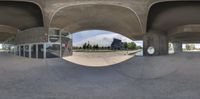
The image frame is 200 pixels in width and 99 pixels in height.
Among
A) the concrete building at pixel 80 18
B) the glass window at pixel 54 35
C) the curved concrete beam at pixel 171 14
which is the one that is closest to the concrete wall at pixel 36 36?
the concrete building at pixel 80 18

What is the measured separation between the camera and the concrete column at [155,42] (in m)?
34.1

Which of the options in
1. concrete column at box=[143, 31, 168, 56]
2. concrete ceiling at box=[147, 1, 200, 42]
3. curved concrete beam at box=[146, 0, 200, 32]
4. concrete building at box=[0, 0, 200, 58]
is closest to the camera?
concrete building at box=[0, 0, 200, 58]

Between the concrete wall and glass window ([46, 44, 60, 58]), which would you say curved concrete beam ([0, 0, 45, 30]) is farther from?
glass window ([46, 44, 60, 58])

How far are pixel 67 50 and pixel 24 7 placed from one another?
9694 millimetres

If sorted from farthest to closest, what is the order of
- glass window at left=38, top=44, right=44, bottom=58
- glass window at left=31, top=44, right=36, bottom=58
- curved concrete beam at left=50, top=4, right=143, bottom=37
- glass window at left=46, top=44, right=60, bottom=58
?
1. glass window at left=31, top=44, right=36, bottom=58
2. glass window at left=46, top=44, right=60, bottom=58
3. glass window at left=38, top=44, right=44, bottom=58
4. curved concrete beam at left=50, top=4, right=143, bottom=37

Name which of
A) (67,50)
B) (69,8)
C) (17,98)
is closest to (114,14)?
(69,8)

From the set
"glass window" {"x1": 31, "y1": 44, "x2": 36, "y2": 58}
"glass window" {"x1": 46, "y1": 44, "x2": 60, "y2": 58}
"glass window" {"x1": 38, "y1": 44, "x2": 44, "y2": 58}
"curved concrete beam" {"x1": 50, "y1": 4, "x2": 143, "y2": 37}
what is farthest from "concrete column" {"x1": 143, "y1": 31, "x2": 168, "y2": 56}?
"glass window" {"x1": 31, "y1": 44, "x2": 36, "y2": 58}

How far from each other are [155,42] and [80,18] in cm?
1396

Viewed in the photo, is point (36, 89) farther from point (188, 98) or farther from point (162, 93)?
point (188, 98)

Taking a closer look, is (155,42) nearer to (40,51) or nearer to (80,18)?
(80,18)

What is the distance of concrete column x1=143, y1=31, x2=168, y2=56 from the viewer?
34.1 m

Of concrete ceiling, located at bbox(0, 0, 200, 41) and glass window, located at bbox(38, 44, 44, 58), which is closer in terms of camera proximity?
concrete ceiling, located at bbox(0, 0, 200, 41)

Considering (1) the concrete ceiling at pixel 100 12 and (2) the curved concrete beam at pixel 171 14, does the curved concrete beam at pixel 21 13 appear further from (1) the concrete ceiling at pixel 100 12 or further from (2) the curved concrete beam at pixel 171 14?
(2) the curved concrete beam at pixel 171 14

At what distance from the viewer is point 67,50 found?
33188mm
